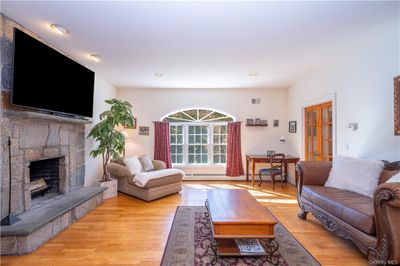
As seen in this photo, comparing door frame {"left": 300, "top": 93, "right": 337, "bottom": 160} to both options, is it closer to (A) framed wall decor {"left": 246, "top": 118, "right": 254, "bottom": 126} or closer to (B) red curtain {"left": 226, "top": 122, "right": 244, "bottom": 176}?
(A) framed wall decor {"left": 246, "top": 118, "right": 254, "bottom": 126}

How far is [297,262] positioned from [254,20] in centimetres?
248

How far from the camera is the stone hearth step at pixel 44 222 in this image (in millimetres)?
2055

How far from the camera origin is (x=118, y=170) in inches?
161

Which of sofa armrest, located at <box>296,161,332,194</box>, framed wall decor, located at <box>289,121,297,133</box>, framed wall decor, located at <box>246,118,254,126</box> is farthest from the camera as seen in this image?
framed wall decor, located at <box>246,118,254,126</box>

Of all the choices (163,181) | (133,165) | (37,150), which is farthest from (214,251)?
(133,165)

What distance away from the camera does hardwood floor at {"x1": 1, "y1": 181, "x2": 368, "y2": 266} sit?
2.03 metres

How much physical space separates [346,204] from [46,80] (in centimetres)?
374

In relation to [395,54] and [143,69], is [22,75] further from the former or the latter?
[395,54]

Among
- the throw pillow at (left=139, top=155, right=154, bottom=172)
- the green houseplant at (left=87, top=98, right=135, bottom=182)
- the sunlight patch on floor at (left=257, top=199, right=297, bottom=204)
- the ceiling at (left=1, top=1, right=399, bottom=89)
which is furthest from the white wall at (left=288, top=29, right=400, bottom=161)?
the green houseplant at (left=87, top=98, right=135, bottom=182)

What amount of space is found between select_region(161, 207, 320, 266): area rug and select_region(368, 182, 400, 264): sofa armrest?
1.89 feet

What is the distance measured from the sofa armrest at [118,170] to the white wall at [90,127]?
0.37 metres

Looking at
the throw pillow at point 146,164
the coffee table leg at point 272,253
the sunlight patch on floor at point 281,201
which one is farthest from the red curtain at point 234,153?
the coffee table leg at point 272,253

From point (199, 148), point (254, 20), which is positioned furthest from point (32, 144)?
point (199, 148)

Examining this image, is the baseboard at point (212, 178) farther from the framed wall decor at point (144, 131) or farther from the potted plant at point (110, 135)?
the potted plant at point (110, 135)
